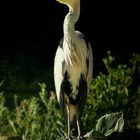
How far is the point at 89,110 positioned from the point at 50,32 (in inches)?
169

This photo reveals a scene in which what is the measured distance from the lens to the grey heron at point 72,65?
5.36 metres

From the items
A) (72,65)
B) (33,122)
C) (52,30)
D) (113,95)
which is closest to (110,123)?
(72,65)

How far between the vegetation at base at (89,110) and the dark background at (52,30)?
3217mm

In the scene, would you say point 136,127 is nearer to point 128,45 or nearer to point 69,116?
point 69,116

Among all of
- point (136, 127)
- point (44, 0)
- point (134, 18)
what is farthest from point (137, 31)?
point (136, 127)

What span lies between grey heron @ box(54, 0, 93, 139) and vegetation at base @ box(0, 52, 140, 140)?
291 millimetres

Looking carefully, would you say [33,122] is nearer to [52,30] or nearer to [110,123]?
[110,123]

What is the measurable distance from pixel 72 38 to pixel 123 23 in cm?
527

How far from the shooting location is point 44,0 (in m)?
10.6

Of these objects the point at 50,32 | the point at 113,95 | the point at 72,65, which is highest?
the point at 72,65

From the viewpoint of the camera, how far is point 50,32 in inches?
418

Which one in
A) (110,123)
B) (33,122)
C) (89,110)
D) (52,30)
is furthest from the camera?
(52,30)

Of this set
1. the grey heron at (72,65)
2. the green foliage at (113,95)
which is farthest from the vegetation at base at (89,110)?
the grey heron at (72,65)

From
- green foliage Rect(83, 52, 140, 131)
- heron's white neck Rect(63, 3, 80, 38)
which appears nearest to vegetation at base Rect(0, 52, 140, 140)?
green foliage Rect(83, 52, 140, 131)
